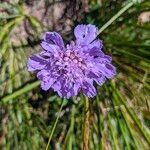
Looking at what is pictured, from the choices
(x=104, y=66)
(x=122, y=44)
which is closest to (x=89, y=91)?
(x=104, y=66)

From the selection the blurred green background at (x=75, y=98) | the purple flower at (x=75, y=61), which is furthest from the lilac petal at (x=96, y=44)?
the blurred green background at (x=75, y=98)

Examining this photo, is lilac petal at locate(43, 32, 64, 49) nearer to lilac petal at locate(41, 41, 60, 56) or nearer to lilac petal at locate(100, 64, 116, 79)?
lilac petal at locate(41, 41, 60, 56)

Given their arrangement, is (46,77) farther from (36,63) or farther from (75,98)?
(75,98)

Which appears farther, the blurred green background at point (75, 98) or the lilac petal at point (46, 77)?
the blurred green background at point (75, 98)

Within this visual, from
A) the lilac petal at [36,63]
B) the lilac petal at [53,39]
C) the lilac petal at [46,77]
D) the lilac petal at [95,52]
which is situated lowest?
the lilac petal at [46,77]

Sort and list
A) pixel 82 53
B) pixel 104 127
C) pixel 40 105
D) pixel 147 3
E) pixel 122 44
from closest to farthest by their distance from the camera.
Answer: pixel 82 53 → pixel 147 3 → pixel 122 44 → pixel 104 127 → pixel 40 105

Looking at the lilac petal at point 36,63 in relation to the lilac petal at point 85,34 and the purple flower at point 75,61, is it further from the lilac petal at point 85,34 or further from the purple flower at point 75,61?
the lilac petal at point 85,34

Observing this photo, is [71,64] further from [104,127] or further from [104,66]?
[104,127]
